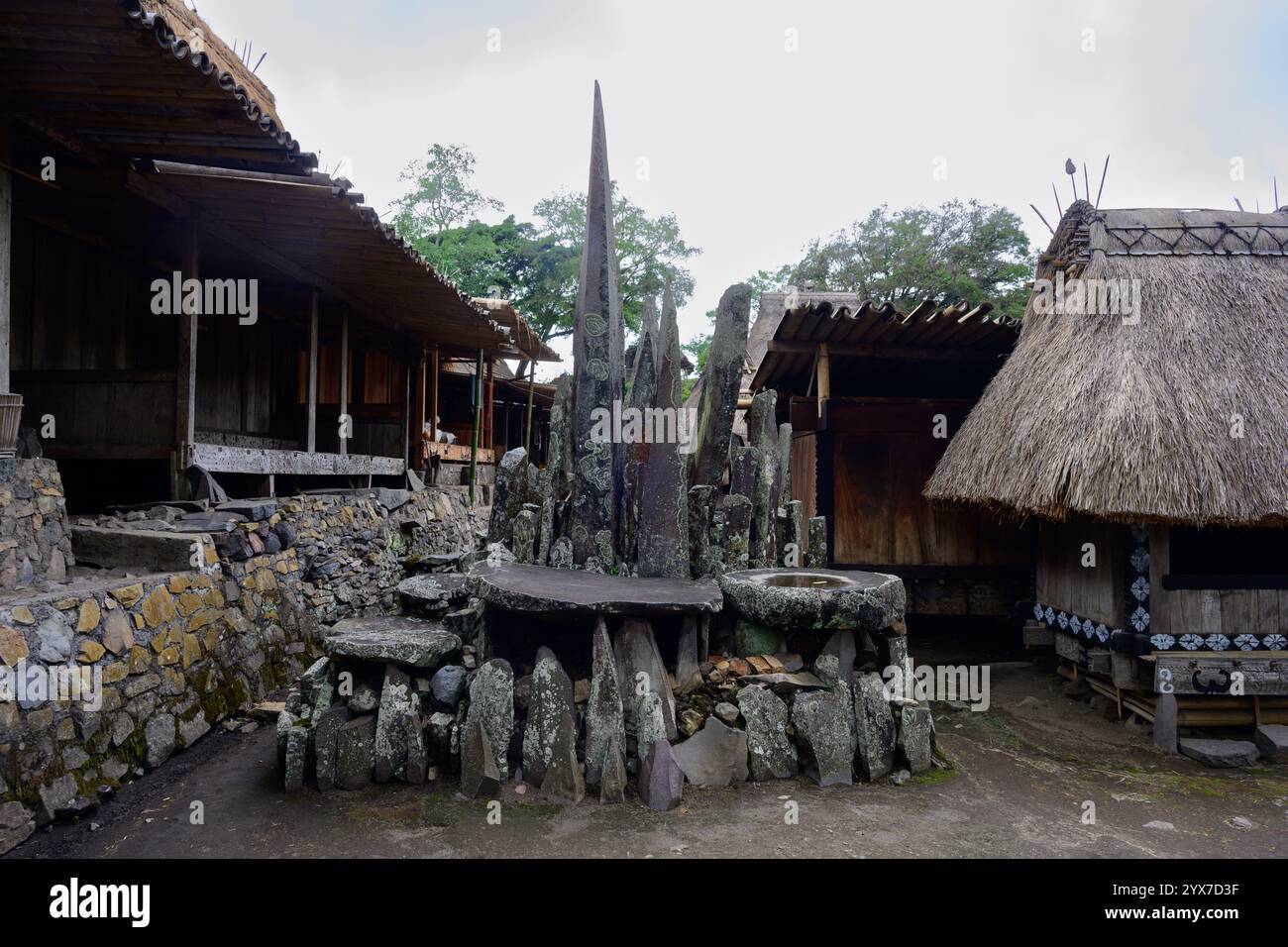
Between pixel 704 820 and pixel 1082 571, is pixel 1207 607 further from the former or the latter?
pixel 704 820

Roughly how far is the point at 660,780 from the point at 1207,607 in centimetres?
534

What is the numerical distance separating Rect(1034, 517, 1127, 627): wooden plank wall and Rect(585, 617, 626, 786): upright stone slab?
4931mm

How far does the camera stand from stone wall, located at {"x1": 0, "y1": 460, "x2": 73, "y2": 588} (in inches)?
173

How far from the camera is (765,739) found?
4.48 metres

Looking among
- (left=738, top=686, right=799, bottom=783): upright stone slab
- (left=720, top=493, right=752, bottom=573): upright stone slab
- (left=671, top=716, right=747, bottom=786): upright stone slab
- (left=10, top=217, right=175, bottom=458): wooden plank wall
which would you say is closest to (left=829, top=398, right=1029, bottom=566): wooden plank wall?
(left=720, top=493, right=752, bottom=573): upright stone slab

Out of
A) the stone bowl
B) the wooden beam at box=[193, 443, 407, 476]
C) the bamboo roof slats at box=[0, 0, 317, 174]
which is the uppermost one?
the bamboo roof slats at box=[0, 0, 317, 174]

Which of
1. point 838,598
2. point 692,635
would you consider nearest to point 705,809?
point 692,635

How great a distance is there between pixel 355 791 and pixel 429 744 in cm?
49

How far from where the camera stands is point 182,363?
638cm

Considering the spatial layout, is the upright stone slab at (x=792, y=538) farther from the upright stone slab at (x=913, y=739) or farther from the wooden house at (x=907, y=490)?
the wooden house at (x=907, y=490)

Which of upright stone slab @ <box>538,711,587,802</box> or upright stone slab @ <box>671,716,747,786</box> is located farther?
upright stone slab @ <box>671,716,747,786</box>

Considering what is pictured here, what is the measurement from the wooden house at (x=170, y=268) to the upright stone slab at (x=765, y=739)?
5.13m

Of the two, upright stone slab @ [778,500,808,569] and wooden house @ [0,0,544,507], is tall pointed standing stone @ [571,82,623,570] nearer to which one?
upright stone slab @ [778,500,808,569]

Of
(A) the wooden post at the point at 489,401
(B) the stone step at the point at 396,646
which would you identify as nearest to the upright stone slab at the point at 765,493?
(B) the stone step at the point at 396,646
